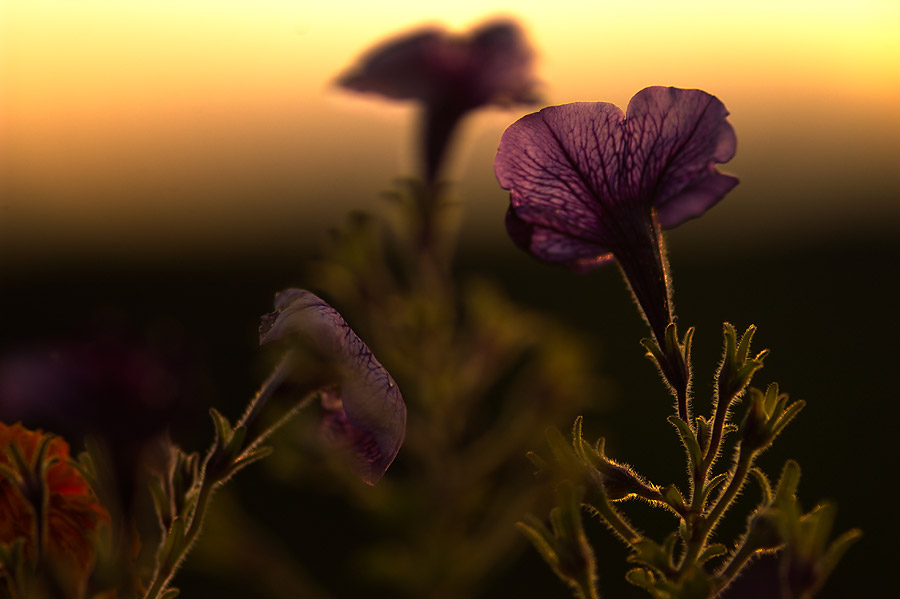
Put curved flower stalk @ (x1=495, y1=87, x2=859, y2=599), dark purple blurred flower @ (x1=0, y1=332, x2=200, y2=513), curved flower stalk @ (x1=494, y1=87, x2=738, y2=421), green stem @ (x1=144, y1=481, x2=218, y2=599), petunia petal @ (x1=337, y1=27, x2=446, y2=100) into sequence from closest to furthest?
1. curved flower stalk @ (x1=495, y1=87, x2=859, y2=599)
2. green stem @ (x1=144, y1=481, x2=218, y2=599)
3. curved flower stalk @ (x1=494, y1=87, x2=738, y2=421)
4. dark purple blurred flower @ (x1=0, y1=332, x2=200, y2=513)
5. petunia petal @ (x1=337, y1=27, x2=446, y2=100)

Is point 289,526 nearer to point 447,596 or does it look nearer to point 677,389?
point 447,596

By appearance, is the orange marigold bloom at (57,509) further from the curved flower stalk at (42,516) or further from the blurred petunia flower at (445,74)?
the blurred petunia flower at (445,74)

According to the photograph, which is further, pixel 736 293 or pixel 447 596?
pixel 736 293

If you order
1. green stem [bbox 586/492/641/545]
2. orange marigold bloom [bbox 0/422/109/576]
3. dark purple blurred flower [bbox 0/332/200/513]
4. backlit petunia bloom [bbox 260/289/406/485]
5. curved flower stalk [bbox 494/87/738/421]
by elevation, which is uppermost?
curved flower stalk [bbox 494/87/738/421]

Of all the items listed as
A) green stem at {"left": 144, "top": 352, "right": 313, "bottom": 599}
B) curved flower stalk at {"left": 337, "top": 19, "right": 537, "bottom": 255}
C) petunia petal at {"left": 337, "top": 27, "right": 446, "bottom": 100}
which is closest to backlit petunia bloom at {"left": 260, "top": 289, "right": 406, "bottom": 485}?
green stem at {"left": 144, "top": 352, "right": 313, "bottom": 599}

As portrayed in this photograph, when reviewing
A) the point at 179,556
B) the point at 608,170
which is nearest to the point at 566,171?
the point at 608,170

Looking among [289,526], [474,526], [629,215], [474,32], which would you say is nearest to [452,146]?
[474,32]

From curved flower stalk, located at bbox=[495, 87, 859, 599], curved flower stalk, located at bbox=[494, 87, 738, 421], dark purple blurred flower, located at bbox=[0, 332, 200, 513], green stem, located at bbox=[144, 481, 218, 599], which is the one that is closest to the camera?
curved flower stalk, located at bbox=[495, 87, 859, 599]

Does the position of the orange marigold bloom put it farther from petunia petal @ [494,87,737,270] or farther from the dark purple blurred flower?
petunia petal @ [494,87,737,270]
